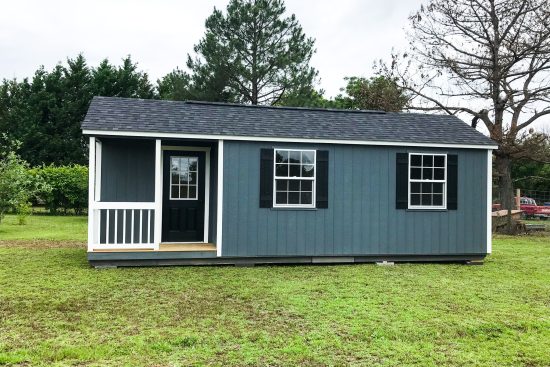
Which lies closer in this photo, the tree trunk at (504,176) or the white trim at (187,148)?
the white trim at (187,148)

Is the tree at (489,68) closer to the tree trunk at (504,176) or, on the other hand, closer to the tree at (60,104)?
the tree trunk at (504,176)

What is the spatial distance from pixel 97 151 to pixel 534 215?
76.5 ft

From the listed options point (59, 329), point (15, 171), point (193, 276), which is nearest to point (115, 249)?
point (193, 276)

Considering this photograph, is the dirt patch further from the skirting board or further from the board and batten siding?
the board and batten siding

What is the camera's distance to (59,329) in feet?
14.5

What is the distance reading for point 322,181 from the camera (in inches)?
343

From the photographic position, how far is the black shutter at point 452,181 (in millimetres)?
9164

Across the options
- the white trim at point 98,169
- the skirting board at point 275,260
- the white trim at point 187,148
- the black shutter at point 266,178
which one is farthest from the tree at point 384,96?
the white trim at point 98,169

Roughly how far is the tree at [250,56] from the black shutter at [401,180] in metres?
14.4

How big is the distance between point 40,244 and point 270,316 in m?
7.75

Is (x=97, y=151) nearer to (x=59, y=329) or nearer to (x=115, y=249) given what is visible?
(x=115, y=249)

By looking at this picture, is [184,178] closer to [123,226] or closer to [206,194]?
[206,194]

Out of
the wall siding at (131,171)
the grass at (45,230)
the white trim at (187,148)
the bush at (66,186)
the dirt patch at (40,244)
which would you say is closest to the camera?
the wall siding at (131,171)

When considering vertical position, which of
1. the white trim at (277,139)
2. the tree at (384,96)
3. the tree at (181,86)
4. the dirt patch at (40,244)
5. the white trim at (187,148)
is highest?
the tree at (181,86)
